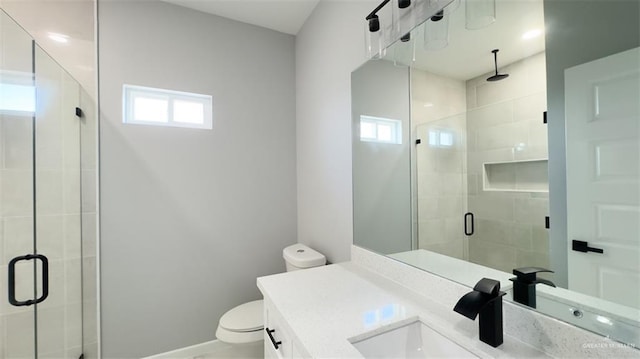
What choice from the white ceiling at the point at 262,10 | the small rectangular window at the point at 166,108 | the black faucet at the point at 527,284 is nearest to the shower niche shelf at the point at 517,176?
the black faucet at the point at 527,284

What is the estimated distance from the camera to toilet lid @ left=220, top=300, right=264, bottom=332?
1619 mm

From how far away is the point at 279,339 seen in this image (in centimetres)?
98

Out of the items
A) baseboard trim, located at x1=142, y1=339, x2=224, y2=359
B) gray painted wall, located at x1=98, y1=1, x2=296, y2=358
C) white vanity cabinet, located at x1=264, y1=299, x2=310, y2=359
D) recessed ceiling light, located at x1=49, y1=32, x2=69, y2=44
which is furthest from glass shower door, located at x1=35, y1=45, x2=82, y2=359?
white vanity cabinet, located at x1=264, y1=299, x2=310, y2=359

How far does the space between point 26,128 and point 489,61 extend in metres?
2.29

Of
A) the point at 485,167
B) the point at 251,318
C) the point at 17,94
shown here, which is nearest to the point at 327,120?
the point at 485,167

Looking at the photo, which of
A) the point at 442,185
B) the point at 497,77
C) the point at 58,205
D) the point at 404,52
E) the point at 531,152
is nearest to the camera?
the point at 531,152

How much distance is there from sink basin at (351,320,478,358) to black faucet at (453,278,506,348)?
94 millimetres

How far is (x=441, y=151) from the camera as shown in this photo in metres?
1.12

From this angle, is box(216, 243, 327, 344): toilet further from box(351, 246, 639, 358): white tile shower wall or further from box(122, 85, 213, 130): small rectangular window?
box(122, 85, 213, 130): small rectangular window

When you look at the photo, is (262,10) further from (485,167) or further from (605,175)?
(605,175)

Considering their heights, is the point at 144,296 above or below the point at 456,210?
below

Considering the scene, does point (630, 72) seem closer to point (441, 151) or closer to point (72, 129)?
point (441, 151)

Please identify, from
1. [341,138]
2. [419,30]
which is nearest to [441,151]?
[419,30]

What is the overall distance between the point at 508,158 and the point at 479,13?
0.55 metres
